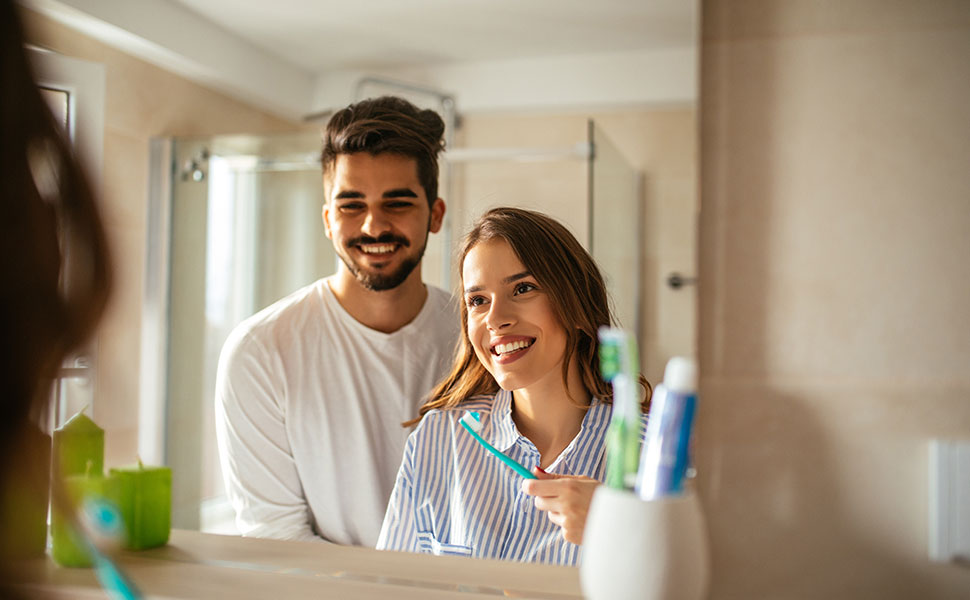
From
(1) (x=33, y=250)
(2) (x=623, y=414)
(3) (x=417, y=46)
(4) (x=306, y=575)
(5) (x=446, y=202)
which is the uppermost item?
(3) (x=417, y=46)

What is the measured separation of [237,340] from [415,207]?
0.96ft

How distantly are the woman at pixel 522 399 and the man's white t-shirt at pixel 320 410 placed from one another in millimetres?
48

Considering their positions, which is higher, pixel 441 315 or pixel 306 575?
pixel 441 315

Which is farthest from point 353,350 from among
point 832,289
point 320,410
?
point 832,289

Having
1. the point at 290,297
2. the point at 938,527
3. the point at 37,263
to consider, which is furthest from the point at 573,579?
the point at 37,263

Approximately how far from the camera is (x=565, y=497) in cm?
83

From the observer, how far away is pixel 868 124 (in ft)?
2.49

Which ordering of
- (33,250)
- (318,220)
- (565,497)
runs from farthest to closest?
(318,220)
(565,497)
(33,250)

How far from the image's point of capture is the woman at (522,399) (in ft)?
2.75

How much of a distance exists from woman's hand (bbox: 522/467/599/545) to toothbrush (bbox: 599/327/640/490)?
0.32 feet

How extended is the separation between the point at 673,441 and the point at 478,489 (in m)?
0.27

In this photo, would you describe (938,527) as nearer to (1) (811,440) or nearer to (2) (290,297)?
(1) (811,440)

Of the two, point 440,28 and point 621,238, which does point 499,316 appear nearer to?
point 621,238

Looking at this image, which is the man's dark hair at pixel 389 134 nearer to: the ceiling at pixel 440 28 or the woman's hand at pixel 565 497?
the ceiling at pixel 440 28
